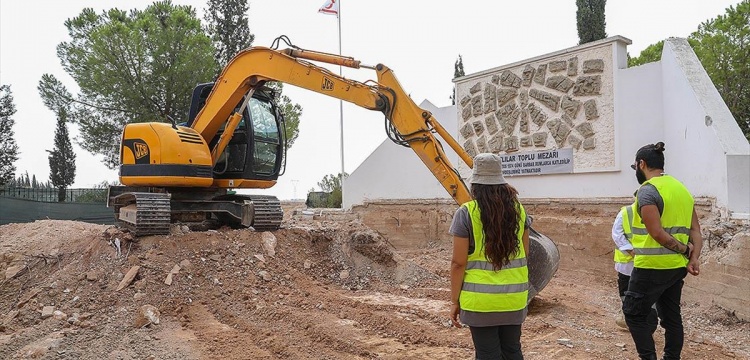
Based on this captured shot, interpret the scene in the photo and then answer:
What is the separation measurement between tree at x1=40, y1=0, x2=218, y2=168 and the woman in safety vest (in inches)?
787

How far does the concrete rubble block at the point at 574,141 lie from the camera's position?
901 centimetres

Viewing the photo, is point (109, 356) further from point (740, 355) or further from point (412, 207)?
point (412, 207)

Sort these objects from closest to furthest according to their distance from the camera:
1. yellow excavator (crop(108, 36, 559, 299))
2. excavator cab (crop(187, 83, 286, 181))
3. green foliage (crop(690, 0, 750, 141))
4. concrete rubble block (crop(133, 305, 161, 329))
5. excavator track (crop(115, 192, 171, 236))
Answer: concrete rubble block (crop(133, 305, 161, 329)) → yellow excavator (crop(108, 36, 559, 299)) → excavator track (crop(115, 192, 171, 236)) → excavator cab (crop(187, 83, 286, 181)) → green foliage (crop(690, 0, 750, 141))

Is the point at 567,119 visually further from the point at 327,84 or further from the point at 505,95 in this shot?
the point at 327,84

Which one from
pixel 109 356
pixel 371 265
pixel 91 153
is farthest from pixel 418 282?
pixel 91 153

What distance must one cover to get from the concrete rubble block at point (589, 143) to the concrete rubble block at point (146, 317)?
691cm

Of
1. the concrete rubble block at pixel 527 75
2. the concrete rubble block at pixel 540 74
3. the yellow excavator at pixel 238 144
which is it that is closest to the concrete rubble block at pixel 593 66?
the concrete rubble block at pixel 540 74

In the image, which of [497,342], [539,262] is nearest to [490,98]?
[539,262]

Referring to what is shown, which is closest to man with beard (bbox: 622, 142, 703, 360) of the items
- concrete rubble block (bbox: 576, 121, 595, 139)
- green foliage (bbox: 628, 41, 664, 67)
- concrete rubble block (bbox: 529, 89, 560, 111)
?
concrete rubble block (bbox: 576, 121, 595, 139)

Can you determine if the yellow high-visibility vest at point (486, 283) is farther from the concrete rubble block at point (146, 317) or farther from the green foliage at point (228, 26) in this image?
the green foliage at point (228, 26)

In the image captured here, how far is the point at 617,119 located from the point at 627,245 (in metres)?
4.66

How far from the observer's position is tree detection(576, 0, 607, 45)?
14.9 meters

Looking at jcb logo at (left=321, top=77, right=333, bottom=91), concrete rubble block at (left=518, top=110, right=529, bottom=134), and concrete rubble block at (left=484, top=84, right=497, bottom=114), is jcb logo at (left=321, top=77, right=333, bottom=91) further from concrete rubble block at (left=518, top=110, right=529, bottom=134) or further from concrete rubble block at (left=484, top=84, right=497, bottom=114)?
concrete rubble block at (left=484, top=84, right=497, bottom=114)

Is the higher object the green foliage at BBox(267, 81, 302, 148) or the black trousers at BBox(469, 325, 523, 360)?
the green foliage at BBox(267, 81, 302, 148)
